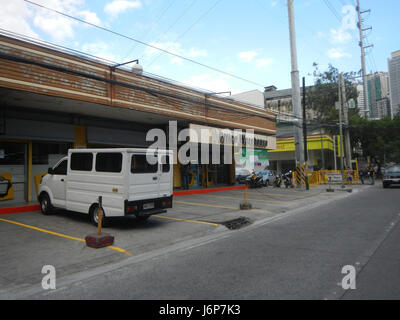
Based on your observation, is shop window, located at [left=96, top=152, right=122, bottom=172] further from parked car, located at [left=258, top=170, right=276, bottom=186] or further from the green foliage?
the green foliage

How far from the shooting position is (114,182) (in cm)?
853

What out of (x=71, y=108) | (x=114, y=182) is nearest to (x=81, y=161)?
(x=114, y=182)

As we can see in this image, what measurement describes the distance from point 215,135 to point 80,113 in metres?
7.64

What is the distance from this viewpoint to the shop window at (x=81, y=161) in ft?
30.3

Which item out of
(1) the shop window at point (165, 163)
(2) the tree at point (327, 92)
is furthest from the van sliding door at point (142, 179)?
(2) the tree at point (327, 92)

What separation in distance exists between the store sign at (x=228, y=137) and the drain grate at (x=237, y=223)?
7726 millimetres

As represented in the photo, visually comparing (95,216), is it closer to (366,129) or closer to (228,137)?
(228,137)

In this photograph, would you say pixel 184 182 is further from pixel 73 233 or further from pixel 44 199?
pixel 73 233

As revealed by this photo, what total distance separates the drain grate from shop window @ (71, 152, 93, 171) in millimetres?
4402

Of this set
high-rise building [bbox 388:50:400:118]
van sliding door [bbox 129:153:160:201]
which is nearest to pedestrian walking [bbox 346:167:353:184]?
van sliding door [bbox 129:153:160:201]

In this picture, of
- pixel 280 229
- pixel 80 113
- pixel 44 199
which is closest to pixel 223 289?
pixel 280 229

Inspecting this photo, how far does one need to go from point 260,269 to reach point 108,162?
5310 mm

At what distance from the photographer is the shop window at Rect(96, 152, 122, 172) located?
8.49 m

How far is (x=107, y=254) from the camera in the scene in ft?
21.0
